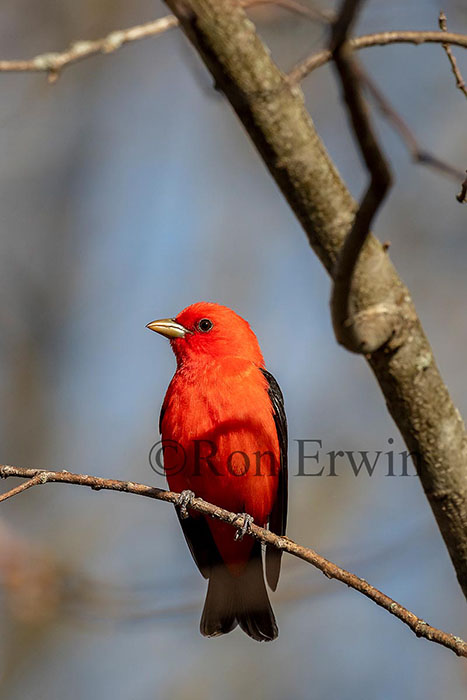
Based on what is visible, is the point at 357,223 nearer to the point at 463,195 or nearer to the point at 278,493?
the point at 463,195

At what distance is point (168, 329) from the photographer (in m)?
6.02

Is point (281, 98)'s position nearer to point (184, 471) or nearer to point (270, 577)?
point (184, 471)

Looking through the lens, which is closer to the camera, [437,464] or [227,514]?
[437,464]

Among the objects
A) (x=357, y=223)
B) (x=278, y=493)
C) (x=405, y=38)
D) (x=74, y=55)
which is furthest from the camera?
(x=278, y=493)

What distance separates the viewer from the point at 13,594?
6770 mm

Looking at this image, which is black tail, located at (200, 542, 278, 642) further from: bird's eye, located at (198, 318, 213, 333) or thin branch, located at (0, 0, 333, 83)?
thin branch, located at (0, 0, 333, 83)

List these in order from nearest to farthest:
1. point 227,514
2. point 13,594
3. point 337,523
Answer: point 227,514, point 13,594, point 337,523

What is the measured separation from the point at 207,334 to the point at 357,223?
13.0ft

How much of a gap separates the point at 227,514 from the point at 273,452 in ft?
4.99

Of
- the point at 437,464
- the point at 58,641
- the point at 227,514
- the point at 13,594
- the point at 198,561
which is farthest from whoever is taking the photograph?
the point at 58,641

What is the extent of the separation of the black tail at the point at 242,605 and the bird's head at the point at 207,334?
1353 millimetres

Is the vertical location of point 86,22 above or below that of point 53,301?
above

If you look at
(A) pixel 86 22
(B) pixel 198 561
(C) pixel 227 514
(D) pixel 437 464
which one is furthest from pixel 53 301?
(D) pixel 437 464

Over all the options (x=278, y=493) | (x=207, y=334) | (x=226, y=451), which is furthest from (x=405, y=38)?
(x=278, y=493)
